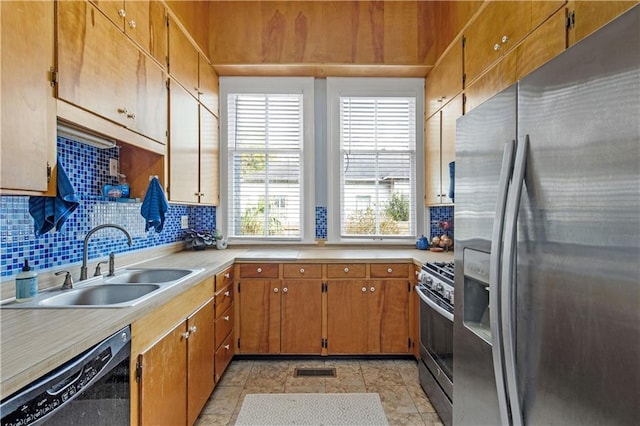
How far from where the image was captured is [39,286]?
1.55 metres

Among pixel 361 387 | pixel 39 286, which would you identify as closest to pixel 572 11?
pixel 361 387

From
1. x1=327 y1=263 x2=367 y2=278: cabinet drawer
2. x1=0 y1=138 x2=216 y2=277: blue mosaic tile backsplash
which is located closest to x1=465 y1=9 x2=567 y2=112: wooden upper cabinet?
x1=327 y1=263 x2=367 y2=278: cabinet drawer

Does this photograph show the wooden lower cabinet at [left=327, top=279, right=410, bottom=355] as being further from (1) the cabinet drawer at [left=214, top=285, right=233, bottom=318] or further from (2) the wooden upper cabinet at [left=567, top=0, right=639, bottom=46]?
(2) the wooden upper cabinet at [left=567, top=0, right=639, bottom=46]

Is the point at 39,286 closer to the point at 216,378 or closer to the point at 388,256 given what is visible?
the point at 216,378

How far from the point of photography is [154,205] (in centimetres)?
200

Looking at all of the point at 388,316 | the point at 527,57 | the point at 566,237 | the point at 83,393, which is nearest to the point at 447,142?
the point at 527,57

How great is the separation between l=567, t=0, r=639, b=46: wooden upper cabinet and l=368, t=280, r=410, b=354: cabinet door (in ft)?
6.35

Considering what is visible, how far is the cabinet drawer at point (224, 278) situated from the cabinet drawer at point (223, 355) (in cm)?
43

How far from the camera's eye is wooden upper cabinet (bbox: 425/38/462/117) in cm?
250

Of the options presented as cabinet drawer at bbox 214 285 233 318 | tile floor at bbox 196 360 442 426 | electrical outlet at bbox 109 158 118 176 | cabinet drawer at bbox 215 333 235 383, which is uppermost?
electrical outlet at bbox 109 158 118 176

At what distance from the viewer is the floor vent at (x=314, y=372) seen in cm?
252

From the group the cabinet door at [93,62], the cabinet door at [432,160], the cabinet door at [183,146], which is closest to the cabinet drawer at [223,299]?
the cabinet door at [183,146]

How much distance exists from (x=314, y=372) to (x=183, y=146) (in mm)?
2028

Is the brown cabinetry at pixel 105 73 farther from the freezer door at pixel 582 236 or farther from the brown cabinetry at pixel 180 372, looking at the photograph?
the freezer door at pixel 582 236
